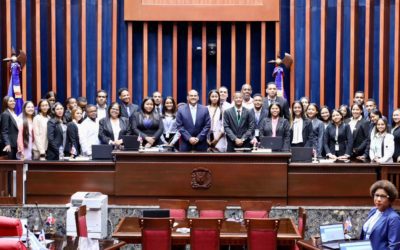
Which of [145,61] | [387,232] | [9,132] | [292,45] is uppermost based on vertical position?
[292,45]

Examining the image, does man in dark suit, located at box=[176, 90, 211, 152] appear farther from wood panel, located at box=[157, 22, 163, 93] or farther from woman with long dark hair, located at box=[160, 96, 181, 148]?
wood panel, located at box=[157, 22, 163, 93]

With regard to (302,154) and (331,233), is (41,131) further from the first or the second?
(331,233)

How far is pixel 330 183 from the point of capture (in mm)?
8375

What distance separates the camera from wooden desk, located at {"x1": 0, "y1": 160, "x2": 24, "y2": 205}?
8297 millimetres

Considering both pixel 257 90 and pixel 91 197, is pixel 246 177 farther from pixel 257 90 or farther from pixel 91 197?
pixel 257 90

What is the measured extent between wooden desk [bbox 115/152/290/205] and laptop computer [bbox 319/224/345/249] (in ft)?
7.74

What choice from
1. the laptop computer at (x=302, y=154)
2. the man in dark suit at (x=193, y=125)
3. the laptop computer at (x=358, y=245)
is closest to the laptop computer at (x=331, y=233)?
the laptop computer at (x=358, y=245)

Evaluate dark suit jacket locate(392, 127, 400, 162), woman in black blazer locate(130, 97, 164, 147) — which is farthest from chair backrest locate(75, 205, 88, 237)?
dark suit jacket locate(392, 127, 400, 162)

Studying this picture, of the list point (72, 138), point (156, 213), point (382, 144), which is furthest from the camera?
point (72, 138)

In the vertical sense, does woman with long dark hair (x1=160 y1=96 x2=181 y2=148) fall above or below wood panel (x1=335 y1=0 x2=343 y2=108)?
below

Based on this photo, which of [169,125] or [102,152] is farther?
[169,125]

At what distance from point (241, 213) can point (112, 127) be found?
1.84 metres

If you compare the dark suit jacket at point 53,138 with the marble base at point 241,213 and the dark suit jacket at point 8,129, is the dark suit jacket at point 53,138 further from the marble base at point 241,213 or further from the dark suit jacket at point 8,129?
the marble base at point 241,213

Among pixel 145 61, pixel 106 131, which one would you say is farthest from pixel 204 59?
pixel 106 131
